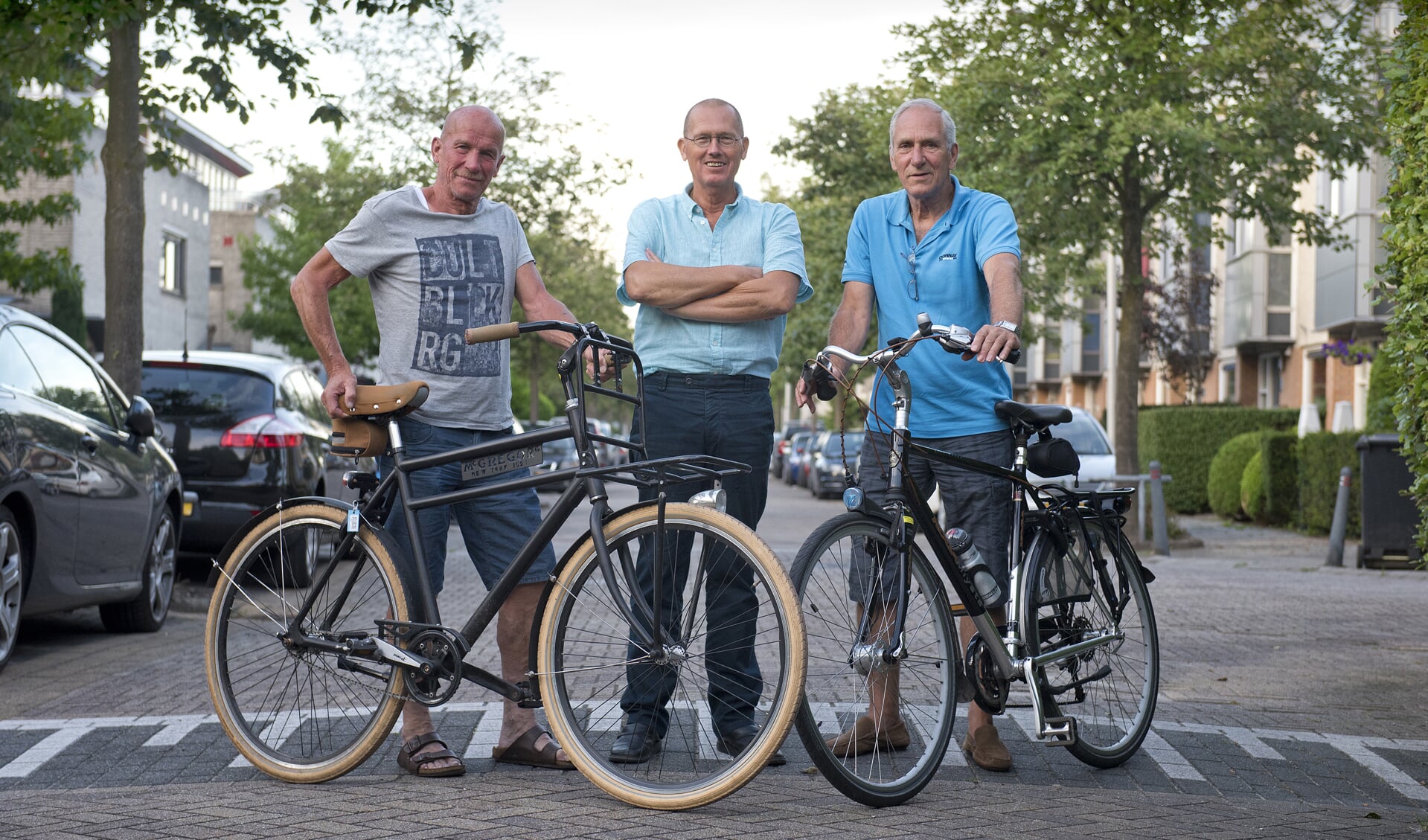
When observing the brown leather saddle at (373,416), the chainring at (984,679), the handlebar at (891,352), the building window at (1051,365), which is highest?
the building window at (1051,365)

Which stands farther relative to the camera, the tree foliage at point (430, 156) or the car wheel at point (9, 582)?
the tree foliage at point (430, 156)

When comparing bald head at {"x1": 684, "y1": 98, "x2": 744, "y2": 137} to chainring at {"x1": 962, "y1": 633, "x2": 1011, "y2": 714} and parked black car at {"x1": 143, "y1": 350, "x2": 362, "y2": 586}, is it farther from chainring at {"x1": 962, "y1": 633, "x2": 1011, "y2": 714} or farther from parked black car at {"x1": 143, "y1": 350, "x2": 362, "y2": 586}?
parked black car at {"x1": 143, "y1": 350, "x2": 362, "y2": 586}

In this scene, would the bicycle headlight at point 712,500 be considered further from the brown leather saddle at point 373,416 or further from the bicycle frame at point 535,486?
the brown leather saddle at point 373,416

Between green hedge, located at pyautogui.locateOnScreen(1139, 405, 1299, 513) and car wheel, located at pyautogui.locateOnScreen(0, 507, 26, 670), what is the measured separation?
21054 mm

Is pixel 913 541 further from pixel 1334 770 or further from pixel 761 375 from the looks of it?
pixel 1334 770

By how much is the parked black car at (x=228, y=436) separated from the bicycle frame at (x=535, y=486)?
593cm

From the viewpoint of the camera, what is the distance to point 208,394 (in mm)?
11039

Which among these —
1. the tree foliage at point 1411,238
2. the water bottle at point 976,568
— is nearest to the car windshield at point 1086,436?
the tree foliage at point 1411,238

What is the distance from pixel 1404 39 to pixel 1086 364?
177 feet

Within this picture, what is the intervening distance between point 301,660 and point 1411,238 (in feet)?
15.0

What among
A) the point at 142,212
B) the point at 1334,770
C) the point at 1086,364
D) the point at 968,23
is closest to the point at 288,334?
the point at 1086,364

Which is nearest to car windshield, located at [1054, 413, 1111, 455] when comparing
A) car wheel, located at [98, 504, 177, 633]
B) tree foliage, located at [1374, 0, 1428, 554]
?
car wheel, located at [98, 504, 177, 633]

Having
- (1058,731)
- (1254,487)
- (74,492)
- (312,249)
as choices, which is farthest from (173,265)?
(1058,731)

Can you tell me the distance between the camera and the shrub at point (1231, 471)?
23.6 m
